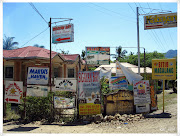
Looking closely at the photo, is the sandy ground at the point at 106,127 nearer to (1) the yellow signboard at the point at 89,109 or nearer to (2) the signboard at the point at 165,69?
(1) the yellow signboard at the point at 89,109

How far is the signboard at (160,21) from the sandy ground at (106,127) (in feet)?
20.4

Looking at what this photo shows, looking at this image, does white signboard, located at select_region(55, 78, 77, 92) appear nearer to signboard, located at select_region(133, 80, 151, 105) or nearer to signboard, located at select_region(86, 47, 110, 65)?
signboard, located at select_region(133, 80, 151, 105)

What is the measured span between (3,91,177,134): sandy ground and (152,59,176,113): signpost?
2.23m

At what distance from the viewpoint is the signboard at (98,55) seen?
16.3 metres

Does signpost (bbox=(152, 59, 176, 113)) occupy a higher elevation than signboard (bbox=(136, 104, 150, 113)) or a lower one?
higher

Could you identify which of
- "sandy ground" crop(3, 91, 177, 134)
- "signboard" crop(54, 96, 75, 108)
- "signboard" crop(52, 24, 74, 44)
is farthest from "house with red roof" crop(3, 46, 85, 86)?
"sandy ground" crop(3, 91, 177, 134)

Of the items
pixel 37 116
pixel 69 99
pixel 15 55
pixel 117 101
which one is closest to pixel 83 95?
pixel 69 99

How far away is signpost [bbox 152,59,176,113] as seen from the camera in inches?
371

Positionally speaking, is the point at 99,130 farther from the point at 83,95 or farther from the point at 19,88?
the point at 19,88

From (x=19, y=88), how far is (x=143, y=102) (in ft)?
20.5

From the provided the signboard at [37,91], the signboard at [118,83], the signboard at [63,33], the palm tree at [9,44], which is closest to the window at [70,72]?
the signboard at [63,33]

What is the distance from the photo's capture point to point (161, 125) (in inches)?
284

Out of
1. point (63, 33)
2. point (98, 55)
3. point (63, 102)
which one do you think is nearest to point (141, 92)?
point (63, 102)

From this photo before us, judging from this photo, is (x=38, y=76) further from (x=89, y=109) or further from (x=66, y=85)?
(x=89, y=109)
